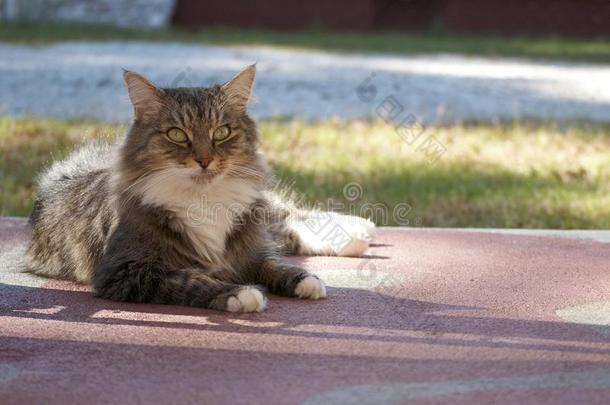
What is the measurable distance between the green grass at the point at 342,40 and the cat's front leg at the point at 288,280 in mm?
12256

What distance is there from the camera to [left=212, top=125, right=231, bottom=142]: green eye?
4.52 m

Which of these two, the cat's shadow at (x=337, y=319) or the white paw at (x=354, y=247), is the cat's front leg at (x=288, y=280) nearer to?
the cat's shadow at (x=337, y=319)

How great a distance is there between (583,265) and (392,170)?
10.2 feet

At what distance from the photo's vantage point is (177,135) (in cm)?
447

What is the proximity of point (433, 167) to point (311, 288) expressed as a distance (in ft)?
12.9

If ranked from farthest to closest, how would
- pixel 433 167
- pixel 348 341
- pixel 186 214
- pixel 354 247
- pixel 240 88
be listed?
pixel 433 167
pixel 354 247
pixel 240 88
pixel 186 214
pixel 348 341

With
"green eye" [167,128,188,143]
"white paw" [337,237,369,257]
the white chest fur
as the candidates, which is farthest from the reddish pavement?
Answer: "green eye" [167,128,188,143]

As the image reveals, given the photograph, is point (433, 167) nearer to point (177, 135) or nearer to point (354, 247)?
point (354, 247)

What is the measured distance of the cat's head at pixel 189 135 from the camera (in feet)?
14.5

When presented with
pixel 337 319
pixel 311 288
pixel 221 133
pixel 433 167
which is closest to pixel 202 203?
pixel 221 133

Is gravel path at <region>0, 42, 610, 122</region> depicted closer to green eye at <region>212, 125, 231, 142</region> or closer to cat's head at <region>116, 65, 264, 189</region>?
cat's head at <region>116, 65, 264, 189</region>

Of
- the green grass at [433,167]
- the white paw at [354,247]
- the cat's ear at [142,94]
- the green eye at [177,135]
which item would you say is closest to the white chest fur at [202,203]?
the green eye at [177,135]

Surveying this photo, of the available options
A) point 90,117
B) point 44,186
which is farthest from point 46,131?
point 44,186

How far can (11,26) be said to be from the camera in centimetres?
1909
